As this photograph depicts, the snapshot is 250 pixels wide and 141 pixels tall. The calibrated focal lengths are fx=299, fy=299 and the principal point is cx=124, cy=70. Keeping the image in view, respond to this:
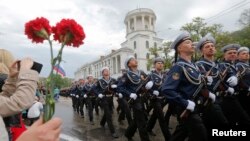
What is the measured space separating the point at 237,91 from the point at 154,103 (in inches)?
77.8

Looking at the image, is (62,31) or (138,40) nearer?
(62,31)

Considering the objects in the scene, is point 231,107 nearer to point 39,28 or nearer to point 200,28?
point 39,28

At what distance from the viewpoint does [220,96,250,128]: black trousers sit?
5.68 m

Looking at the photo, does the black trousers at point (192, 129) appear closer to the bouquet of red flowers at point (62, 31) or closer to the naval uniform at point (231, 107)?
the naval uniform at point (231, 107)

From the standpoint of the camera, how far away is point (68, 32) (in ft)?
5.10

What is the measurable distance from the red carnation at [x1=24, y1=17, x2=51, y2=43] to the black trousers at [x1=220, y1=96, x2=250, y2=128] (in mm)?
4853

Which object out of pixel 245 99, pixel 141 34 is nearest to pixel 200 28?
pixel 245 99

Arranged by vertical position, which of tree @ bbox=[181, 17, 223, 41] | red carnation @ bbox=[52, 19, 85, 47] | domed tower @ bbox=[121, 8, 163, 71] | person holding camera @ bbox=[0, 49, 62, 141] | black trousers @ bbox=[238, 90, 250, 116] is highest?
domed tower @ bbox=[121, 8, 163, 71]

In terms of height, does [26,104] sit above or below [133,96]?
above

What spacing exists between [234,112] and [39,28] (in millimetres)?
5012

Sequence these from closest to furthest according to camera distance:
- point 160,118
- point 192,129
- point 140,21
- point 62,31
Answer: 1. point 62,31
2. point 192,129
3. point 160,118
4. point 140,21

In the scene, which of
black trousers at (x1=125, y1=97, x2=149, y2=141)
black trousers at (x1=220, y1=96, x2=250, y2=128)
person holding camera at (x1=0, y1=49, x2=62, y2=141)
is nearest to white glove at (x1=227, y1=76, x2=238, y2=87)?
black trousers at (x1=220, y1=96, x2=250, y2=128)

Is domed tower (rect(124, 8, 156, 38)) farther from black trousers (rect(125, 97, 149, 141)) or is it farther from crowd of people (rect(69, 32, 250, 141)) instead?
black trousers (rect(125, 97, 149, 141))

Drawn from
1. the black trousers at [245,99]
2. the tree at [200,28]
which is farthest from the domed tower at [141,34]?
the black trousers at [245,99]
